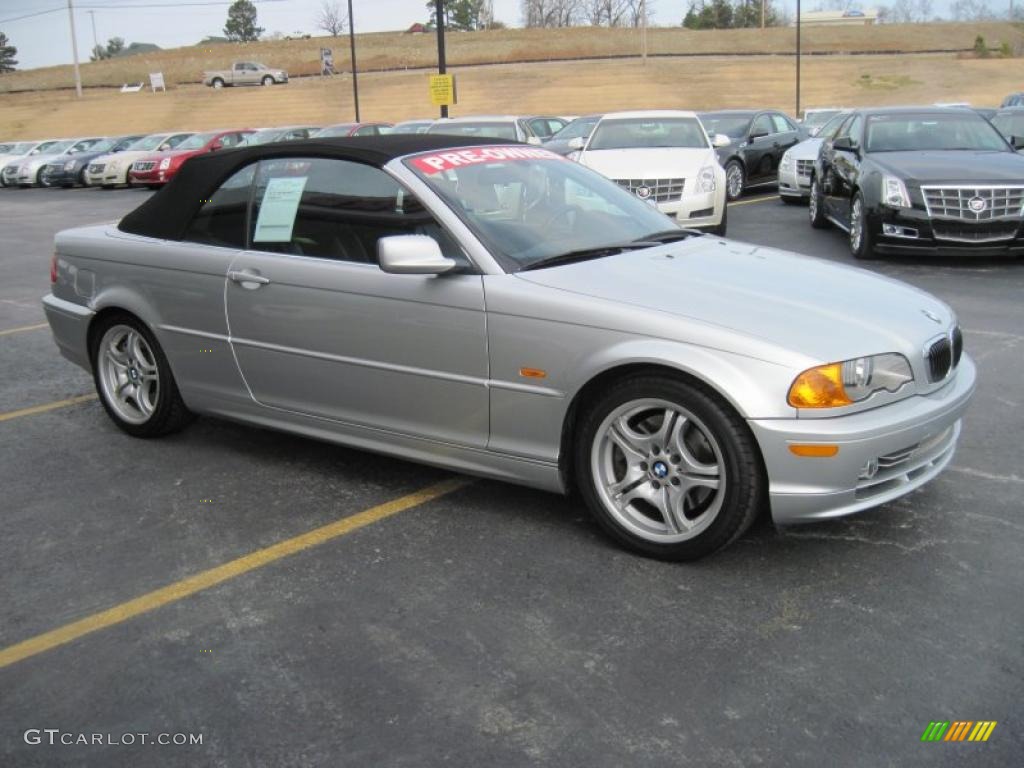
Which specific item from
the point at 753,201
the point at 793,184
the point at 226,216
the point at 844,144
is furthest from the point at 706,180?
the point at 226,216

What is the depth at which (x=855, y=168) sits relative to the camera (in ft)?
34.7

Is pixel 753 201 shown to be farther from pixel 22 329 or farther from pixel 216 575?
pixel 216 575

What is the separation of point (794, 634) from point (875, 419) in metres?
0.81

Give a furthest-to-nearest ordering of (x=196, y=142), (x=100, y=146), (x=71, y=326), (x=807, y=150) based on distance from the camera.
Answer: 1. (x=100, y=146)
2. (x=196, y=142)
3. (x=807, y=150)
4. (x=71, y=326)

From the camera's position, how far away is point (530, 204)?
4.41m

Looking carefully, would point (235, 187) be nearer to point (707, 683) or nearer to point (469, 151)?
point (469, 151)

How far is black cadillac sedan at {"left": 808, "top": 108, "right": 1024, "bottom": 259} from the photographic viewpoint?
9.23 meters

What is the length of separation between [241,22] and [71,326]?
12935cm

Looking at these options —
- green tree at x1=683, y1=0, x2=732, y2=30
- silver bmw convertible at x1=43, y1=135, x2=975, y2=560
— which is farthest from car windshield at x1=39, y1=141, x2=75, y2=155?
green tree at x1=683, y1=0, x2=732, y2=30

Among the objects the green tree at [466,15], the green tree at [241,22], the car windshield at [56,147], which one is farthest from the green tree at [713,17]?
the car windshield at [56,147]

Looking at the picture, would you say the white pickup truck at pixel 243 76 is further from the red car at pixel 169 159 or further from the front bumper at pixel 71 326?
the front bumper at pixel 71 326

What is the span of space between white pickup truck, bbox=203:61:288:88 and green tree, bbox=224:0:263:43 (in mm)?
58006

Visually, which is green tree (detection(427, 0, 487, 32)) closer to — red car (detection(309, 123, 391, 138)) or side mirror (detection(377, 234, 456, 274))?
red car (detection(309, 123, 391, 138))

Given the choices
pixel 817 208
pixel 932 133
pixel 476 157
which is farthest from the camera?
pixel 817 208
